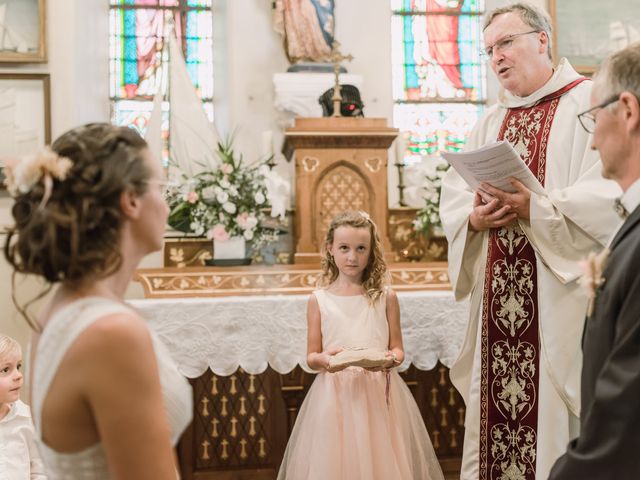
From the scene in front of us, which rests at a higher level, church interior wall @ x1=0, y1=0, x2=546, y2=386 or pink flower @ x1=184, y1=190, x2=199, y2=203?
church interior wall @ x1=0, y1=0, x2=546, y2=386

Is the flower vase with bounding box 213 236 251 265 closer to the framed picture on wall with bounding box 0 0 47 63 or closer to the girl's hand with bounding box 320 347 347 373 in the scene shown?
the girl's hand with bounding box 320 347 347 373

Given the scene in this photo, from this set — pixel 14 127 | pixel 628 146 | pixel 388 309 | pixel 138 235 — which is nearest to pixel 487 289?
pixel 388 309

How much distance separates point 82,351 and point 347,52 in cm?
598

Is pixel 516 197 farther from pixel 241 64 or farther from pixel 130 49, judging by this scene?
pixel 130 49

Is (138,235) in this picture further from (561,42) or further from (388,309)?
(561,42)

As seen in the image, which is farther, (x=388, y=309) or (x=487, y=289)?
(x=388, y=309)

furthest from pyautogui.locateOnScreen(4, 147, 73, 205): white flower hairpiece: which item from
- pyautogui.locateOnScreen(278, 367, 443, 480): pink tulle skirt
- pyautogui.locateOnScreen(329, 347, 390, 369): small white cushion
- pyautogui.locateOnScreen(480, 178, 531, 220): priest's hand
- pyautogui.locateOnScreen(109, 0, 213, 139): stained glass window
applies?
pyautogui.locateOnScreen(109, 0, 213, 139): stained glass window

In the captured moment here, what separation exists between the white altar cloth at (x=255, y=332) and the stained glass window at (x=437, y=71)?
334 centimetres

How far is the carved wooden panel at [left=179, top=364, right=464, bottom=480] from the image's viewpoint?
451 cm

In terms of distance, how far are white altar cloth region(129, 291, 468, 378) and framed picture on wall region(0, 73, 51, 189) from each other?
2732mm

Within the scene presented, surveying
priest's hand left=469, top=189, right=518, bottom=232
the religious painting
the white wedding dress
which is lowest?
the white wedding dress

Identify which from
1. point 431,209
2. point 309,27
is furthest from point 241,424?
point 309,27

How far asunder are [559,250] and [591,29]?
468 cm

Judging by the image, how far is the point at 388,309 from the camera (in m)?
3.88
